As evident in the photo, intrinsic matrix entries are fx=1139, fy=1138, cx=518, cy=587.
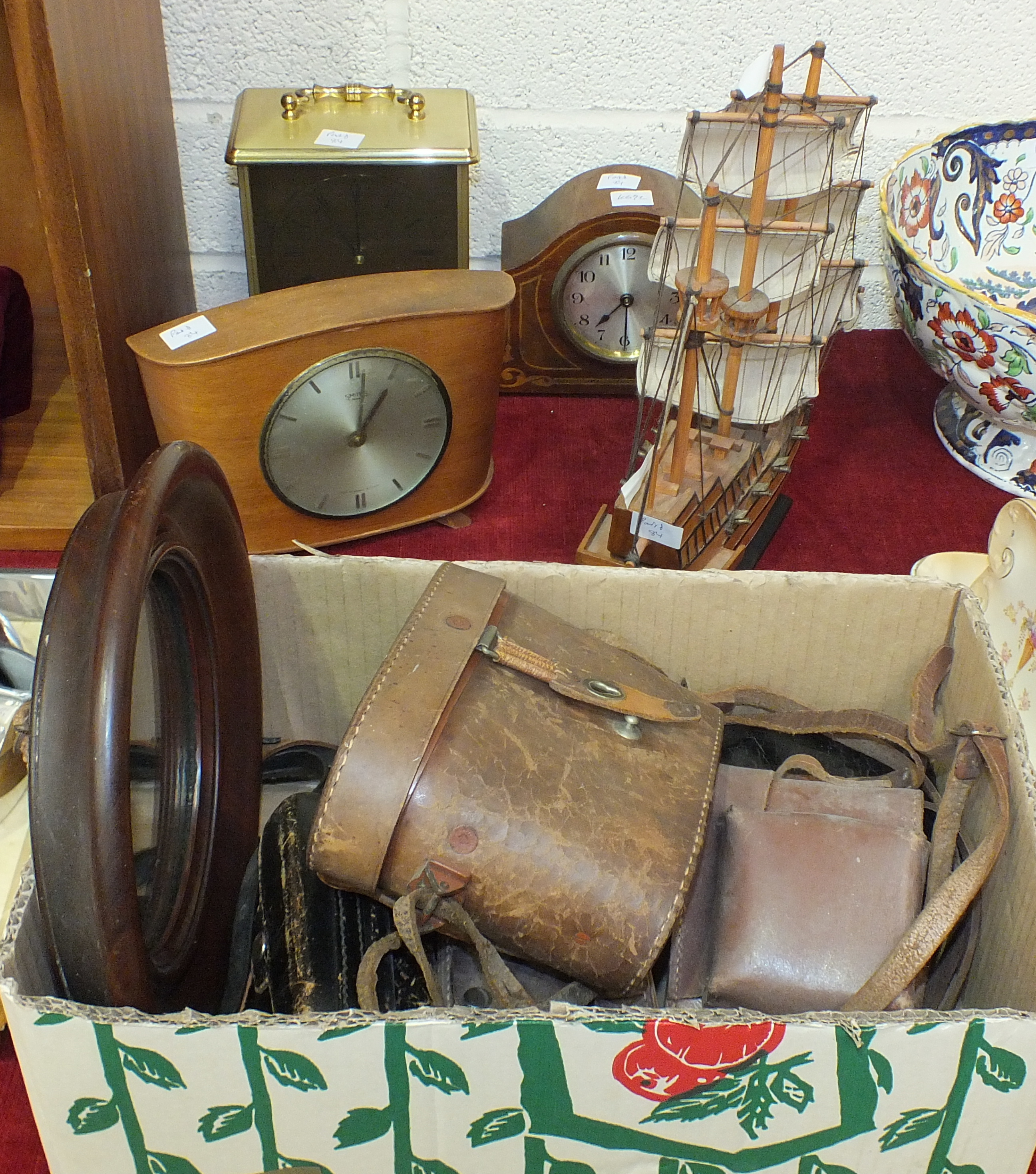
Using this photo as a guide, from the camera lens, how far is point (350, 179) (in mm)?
1385

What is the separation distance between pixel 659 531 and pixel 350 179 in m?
0.58

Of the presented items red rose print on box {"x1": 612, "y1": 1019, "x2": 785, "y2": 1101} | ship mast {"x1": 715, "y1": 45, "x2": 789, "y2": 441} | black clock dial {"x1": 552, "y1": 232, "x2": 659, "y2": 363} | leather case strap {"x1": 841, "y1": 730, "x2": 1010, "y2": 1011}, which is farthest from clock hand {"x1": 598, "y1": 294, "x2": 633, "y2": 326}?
red rose print on box {"x1": 612, "y1": 1019, "x2": 785, "y2": 1101}

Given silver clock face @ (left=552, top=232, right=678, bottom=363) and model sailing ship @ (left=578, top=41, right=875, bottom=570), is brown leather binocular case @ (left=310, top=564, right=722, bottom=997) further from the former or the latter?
silver clock face @ (left=552, top=232, right=678, bottom=363)

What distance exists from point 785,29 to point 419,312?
759mm

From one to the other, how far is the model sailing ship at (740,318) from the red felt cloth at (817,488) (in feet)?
0.31

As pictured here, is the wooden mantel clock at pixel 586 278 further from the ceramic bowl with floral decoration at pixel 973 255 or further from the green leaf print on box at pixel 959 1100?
the green leaf print on box at pixel 959 1100

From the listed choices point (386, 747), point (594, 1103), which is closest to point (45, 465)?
point (386, 747)

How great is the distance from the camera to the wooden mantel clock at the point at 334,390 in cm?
121

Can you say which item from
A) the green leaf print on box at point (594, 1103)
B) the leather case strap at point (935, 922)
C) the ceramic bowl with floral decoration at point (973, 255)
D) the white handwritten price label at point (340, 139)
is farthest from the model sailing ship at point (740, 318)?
the green leaf print on box at point (594, 1103)

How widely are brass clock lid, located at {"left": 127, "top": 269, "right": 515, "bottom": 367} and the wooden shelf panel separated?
19cm

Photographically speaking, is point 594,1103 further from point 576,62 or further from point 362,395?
point 576,62

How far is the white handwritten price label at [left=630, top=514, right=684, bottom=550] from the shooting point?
126 cm

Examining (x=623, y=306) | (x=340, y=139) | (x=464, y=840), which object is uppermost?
(x=340, y=139)

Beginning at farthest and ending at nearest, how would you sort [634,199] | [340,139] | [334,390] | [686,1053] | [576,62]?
[576,62], [634,199], [340,139], [334,390], [686,1053]
